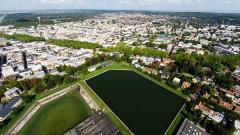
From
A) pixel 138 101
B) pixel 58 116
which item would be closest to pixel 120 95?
pixel 138 101

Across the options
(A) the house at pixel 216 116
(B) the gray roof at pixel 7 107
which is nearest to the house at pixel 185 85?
(A) the house at pixel 216 116

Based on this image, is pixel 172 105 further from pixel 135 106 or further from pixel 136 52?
pixel 136 52

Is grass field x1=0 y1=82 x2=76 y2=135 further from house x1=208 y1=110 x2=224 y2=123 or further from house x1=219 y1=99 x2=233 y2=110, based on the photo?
house x1=219 y1=99 x2=233 y2=110

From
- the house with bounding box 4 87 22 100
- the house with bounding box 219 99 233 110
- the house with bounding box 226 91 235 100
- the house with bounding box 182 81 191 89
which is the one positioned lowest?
the house with bounding box 4 87 22 100

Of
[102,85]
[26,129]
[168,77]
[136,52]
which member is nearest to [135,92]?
[102,85]

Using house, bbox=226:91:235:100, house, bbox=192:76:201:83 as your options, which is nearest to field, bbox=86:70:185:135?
house, bbox=192:76:201:83

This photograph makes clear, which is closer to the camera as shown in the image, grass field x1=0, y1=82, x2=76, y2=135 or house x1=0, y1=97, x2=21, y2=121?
grass field x1=0, y1=82, x2=76, y2=135

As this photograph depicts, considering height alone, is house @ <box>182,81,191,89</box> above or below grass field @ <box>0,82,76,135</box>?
above
